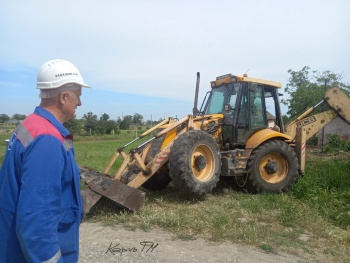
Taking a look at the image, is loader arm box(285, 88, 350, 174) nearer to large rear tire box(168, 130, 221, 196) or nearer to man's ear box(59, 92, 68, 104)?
large rear tire box(168, 130, 221, 196)

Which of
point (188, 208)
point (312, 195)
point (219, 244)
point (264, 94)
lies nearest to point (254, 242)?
point (219, 244)

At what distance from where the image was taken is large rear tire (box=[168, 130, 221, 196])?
20.4 ft

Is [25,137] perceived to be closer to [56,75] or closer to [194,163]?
[56,75]

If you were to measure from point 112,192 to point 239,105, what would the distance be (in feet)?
11.4

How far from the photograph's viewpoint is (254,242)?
4625 millimetres

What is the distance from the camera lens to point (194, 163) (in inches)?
261

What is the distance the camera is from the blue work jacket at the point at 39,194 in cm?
170

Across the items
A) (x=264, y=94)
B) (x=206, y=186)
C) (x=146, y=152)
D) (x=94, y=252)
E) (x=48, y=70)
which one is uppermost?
(x=264, y=94)

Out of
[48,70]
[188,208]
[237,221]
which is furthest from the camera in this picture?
[188,208]

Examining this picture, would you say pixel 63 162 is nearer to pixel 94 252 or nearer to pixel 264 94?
pixel 94 252

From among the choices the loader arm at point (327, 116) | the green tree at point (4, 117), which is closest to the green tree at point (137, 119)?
the green tree at point (4, 117)

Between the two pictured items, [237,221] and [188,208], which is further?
[188,208]

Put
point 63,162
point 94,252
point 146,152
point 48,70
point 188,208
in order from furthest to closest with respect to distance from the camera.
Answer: point 146,152, point 188,208, point 94,252, point 48,70, point 63,162

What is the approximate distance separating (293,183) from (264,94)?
6.87 ft
